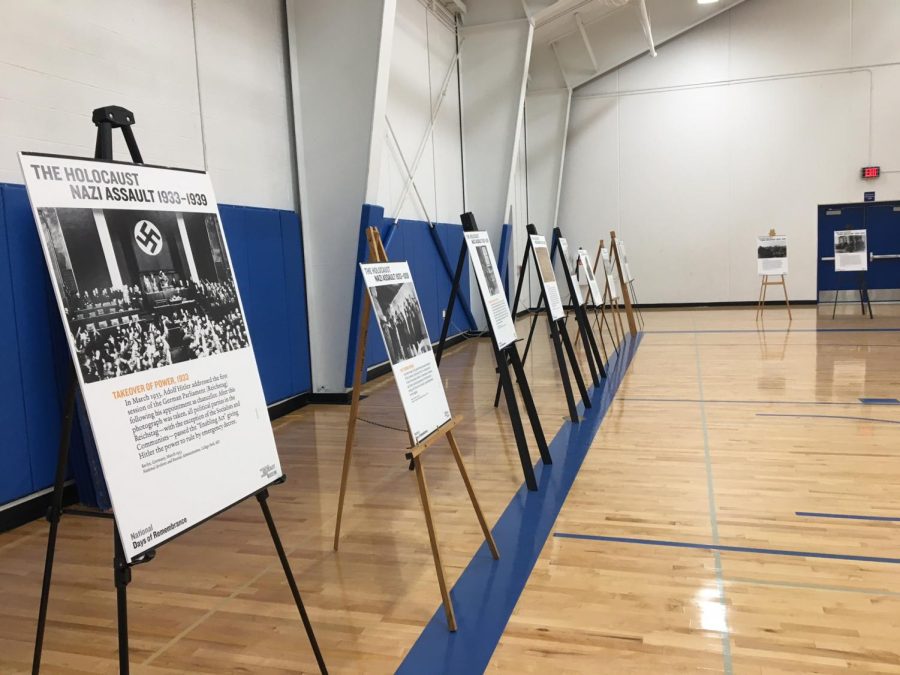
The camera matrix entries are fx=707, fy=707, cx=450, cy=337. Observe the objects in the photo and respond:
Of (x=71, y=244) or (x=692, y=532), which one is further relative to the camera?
(x=692, y=532)

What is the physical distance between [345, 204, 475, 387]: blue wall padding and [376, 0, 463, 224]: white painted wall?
0.22 metres

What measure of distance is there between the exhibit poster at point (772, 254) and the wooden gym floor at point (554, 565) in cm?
727

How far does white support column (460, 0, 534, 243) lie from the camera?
33.2ft

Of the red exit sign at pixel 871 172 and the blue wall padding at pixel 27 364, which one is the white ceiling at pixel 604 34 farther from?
the blue wall padding at pixel 27 364

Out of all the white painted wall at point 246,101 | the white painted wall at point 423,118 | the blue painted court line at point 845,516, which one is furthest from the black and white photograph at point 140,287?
the white painted wall at point 423,118

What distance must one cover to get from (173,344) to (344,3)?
5.01m

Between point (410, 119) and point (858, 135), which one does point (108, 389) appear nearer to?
point (410, 119)

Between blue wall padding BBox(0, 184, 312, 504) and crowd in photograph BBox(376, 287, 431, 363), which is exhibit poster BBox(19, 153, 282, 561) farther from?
blue wall padding BBox(0, 184, 312, 504)

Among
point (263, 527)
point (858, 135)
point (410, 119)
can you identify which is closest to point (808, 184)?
point (858, 135)

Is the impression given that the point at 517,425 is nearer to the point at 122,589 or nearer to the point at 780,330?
the point at 122,589

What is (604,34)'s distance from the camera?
13.0 m

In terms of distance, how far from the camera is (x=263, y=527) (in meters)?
3.57

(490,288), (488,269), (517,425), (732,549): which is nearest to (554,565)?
(732,549)

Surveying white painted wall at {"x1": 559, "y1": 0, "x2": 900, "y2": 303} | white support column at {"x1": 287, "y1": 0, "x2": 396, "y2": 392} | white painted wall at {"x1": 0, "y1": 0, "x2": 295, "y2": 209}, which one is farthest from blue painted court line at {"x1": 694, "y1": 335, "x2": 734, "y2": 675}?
white painted wall at {"x1": 559, "y1": 0, "x2": 900, "y2": 303}
